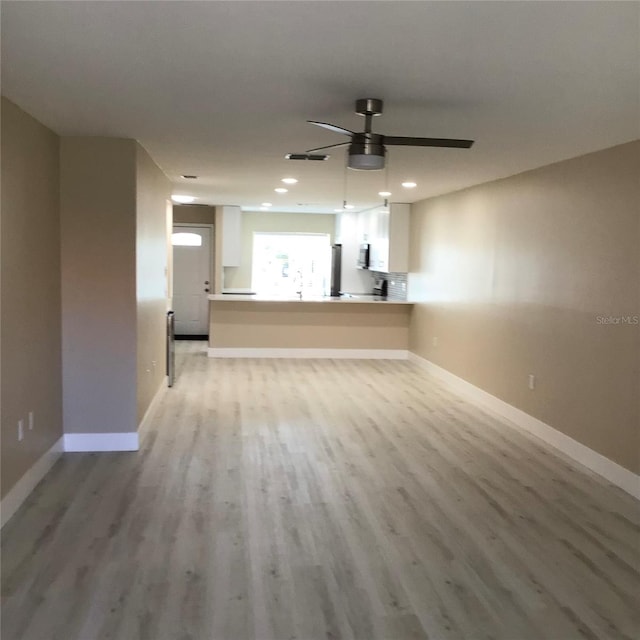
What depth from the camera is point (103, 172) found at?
466cm

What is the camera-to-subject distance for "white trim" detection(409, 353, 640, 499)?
4262mm

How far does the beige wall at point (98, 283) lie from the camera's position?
465 centimetres

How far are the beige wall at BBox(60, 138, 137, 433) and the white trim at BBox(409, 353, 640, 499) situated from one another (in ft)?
11.0

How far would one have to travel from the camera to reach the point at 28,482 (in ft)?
12.9

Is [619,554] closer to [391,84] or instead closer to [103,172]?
[391,84]

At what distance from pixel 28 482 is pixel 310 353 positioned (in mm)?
5710

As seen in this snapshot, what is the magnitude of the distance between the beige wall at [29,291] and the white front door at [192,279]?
21.6ft

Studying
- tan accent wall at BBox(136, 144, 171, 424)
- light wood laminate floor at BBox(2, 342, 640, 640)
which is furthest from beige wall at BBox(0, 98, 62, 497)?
tan accent wall at BBox(136, 144, 171, 424)

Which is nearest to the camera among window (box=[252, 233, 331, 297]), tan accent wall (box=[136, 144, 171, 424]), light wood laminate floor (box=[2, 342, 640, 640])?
light wood laminate floor (box=[2, 342, 640, 640])

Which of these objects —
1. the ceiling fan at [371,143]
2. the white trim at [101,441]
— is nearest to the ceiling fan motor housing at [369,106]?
the ceiling fan at [371,143]

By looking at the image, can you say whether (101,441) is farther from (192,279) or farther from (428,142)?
(192,279)

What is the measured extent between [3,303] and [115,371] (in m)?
1.43

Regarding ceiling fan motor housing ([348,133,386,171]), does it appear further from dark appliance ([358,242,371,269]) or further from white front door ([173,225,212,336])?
white front door ([173,225,212,336])

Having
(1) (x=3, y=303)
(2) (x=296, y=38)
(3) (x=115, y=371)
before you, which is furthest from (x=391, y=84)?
(3) (x=115, y=371)
